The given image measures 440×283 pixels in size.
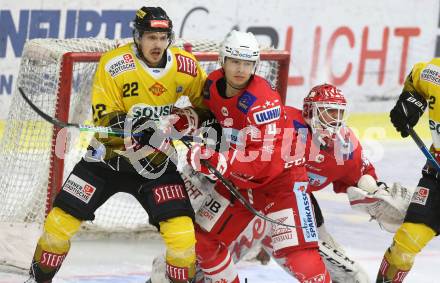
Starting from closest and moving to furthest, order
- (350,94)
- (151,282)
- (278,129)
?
(278,129) → (151,282) → (350,94)

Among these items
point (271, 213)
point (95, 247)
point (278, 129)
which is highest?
point (278, 129)

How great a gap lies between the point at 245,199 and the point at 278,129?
0.41 m

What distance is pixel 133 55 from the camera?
6.05 metres

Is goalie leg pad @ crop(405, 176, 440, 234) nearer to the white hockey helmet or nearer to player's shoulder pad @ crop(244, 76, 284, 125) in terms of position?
player's shoulder pad @ crop(244, 76, 284, 125)

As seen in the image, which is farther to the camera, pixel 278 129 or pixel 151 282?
pixel 151 282

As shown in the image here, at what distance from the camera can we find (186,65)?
613 centimetres

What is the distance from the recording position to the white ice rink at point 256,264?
6.90 metres

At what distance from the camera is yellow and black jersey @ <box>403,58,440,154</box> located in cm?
635

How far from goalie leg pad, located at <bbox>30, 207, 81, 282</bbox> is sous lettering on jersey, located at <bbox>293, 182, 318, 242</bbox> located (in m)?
1.04

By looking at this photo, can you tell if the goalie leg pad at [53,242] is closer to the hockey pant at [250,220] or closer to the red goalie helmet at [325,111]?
the hockey pant at [250,220]

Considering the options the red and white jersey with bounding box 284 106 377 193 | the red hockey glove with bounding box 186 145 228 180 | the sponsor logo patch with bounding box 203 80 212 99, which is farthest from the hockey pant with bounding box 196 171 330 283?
the sponsor logo patch with bounding box 203 80 212 99

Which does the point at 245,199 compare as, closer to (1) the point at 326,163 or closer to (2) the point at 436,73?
(1) the point at 326,163

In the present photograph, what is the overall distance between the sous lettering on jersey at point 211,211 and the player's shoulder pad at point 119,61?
77 centimetres

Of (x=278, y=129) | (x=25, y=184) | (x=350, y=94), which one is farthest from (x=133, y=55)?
(x=350, y=94)
